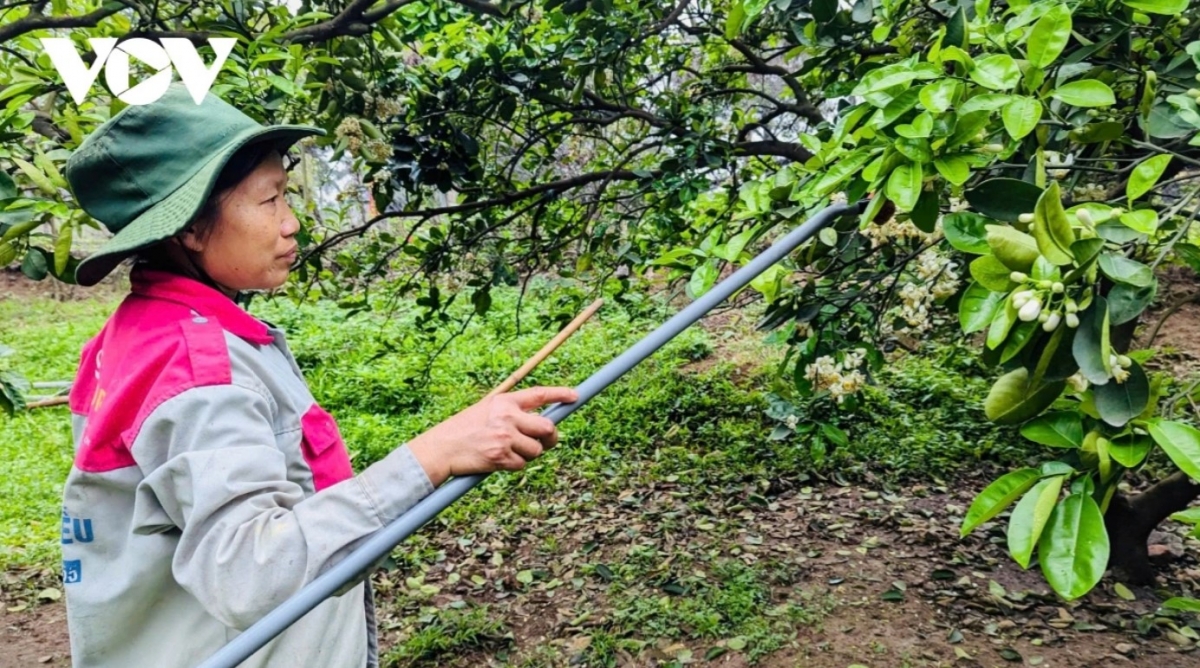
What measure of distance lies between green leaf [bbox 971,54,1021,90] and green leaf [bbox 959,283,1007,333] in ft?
0.88

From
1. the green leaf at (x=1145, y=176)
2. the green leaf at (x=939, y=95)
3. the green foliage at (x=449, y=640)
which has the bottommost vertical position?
the green foliage at (x=449, y=640)

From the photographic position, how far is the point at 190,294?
1102 mm

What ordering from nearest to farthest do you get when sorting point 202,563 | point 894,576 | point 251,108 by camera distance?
point 202,563 → point 251,108 → point 894,576

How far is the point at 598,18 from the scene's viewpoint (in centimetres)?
266

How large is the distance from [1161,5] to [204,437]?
1.32 meters

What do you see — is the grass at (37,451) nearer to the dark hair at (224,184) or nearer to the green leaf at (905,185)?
the dark hair at (224,184)

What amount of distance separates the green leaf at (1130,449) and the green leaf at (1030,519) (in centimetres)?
8

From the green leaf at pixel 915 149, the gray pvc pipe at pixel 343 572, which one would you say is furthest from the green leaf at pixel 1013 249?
the gray pvc pipe at pixel 343 572

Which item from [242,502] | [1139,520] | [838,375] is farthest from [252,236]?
[1139,520]

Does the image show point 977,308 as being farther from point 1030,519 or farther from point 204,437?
point 204,437

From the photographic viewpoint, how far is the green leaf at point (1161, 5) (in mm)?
1061

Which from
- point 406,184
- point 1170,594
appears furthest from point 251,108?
point 1170,594

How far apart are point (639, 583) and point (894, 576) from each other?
0.97 metres

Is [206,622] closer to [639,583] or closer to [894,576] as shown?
[639,583]
